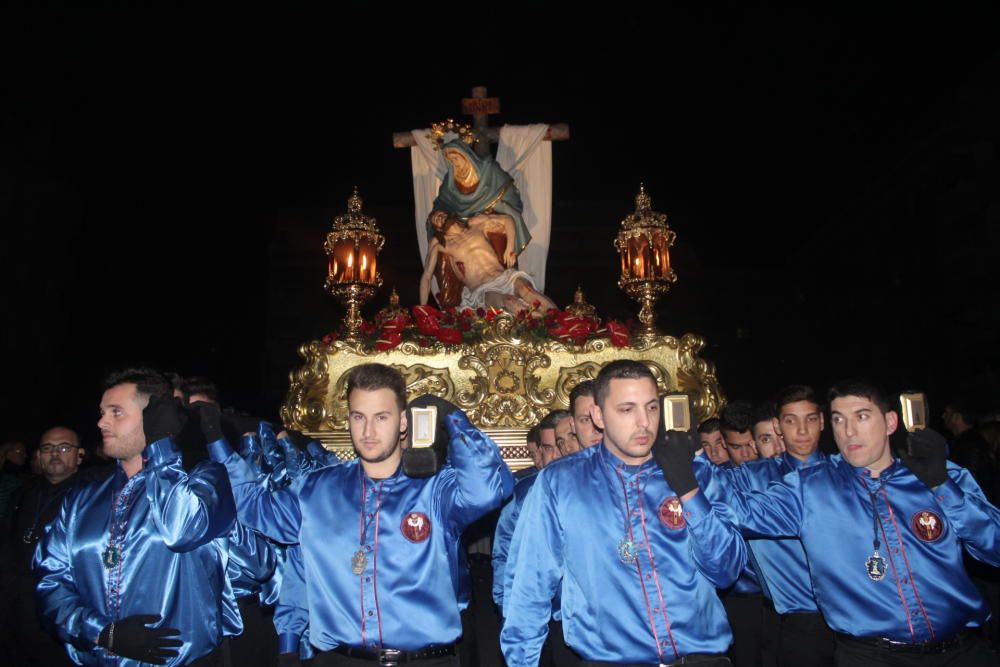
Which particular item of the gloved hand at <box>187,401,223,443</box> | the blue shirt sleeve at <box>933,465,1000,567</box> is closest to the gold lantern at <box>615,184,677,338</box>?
the blue shirt sleeve at <box>933,465,1000,567</box>

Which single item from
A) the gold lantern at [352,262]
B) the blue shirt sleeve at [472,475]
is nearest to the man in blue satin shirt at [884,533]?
the blue shirt sleeve at [472,475]

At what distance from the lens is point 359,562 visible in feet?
8.83

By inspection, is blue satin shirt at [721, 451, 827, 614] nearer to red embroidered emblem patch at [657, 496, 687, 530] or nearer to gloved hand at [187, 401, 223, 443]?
red embroidered emblem patch at [657, 496, 687, 530]

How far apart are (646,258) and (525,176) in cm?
352

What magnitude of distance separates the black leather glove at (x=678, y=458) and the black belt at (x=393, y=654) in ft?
3.29

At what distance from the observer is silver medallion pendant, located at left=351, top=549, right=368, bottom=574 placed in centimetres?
268

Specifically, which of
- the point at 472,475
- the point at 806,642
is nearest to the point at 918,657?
the point at 806,642

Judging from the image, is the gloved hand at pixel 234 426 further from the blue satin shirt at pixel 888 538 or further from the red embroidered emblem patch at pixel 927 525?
the red embroidered emblem patch at pixel 927 525

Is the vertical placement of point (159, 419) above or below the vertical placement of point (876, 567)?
above

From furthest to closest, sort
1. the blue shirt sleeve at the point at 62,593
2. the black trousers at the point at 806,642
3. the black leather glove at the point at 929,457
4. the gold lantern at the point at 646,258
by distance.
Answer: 1. the gold lantern at the point at 646,258
2. the black trousers at the point at 806,642
3. the black leather glove at the point at 929,457
4. the blue shirt sleeve at the point at 62,593

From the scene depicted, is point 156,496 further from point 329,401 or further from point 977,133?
point 977,133

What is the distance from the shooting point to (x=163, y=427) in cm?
271

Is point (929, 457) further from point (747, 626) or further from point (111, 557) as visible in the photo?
point (111, 557)

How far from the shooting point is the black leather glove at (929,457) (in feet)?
9.66
